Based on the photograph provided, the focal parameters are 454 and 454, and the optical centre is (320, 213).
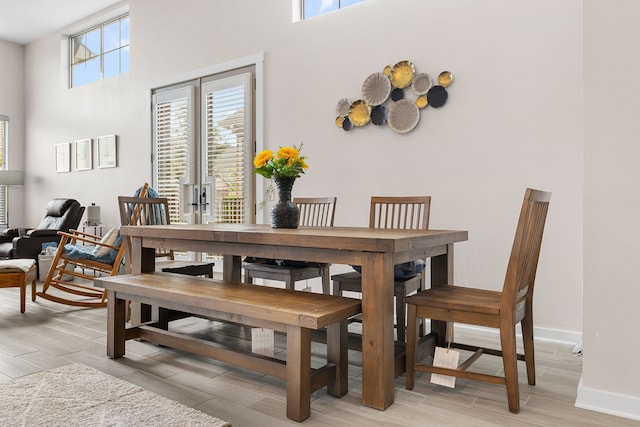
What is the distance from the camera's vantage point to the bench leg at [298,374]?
71.6 inches

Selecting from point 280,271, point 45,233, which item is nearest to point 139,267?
point 280,271

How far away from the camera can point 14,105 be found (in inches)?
291

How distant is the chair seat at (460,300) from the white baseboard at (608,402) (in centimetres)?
52

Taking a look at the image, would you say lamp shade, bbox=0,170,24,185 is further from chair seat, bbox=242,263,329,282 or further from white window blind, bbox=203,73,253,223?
chair seat, bbox=242,263,329,282

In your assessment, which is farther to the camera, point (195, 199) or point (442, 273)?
A: point (195, 199)

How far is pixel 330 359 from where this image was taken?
2.08 m

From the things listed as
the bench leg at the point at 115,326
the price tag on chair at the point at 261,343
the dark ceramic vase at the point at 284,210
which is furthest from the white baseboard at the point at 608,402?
the bench leg at the point at 115,326

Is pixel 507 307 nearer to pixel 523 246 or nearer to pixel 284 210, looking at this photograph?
pixel 523 246

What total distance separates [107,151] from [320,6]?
11.8 feet

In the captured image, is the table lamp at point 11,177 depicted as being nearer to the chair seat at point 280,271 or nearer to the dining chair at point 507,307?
the chair seat at point 280,271

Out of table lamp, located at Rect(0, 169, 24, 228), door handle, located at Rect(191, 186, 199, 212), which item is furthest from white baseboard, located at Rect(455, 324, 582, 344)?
table lamp, located at Rect(0, 169, 24, 228)

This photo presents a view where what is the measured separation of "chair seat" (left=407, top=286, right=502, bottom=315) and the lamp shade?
7.09 m

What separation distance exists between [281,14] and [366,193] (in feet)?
6.43

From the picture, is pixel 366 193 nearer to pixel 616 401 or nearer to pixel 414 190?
pixel 414 190
